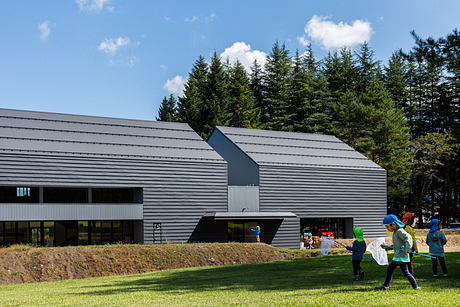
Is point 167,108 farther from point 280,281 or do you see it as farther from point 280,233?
point 280,281

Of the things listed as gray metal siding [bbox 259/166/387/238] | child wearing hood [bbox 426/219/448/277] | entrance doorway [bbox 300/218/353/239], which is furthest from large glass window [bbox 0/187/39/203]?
child wearing hood [bbox 426/219/448/277]

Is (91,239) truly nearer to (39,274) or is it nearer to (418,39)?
(39,274)

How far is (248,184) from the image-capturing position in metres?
31.9

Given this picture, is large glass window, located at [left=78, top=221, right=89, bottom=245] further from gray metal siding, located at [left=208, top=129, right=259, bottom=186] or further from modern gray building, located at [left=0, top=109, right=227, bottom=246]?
gray metal siding, located at [left=208, top=129, right=259, bottom=186]

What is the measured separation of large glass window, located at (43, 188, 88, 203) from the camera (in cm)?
2812

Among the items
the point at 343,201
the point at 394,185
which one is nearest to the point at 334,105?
the point at 394,185

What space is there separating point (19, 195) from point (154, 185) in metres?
6.85

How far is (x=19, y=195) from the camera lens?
89.3ft

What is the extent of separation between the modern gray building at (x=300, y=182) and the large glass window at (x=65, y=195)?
8.17 metres

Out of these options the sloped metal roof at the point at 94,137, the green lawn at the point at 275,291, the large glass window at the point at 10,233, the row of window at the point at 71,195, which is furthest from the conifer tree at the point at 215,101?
the green lawn at the point at 275,291

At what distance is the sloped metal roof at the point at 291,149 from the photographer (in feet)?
107

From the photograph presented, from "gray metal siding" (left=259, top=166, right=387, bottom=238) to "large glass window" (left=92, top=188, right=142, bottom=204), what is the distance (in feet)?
24.5

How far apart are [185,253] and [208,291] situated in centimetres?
1172

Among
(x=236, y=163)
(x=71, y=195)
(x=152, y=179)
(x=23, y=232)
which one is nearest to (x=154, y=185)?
(x=152, y=179)
